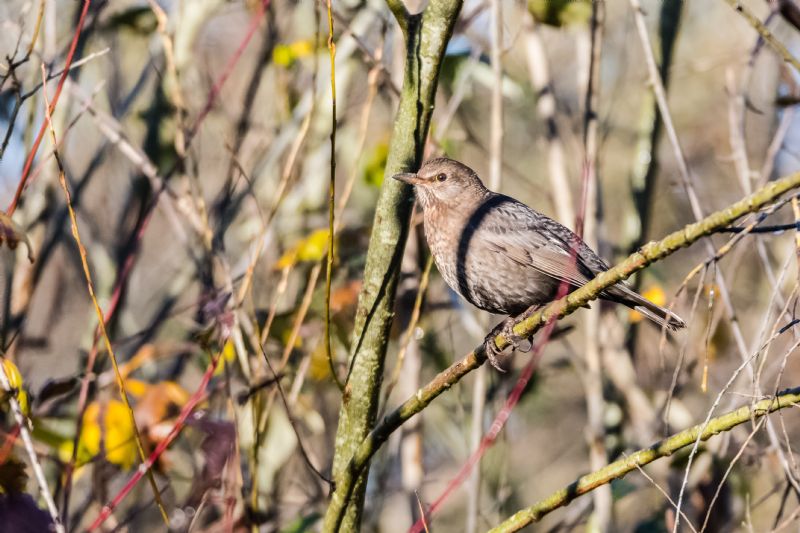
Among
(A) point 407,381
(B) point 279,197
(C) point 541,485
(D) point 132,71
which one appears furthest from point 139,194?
(C) point 541,485

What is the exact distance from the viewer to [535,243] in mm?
4480

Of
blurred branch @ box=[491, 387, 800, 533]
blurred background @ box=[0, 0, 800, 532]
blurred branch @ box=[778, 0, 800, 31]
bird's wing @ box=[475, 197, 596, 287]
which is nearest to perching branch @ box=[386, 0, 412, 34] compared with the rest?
blurred background @ box=[0, 0, 800, 532]

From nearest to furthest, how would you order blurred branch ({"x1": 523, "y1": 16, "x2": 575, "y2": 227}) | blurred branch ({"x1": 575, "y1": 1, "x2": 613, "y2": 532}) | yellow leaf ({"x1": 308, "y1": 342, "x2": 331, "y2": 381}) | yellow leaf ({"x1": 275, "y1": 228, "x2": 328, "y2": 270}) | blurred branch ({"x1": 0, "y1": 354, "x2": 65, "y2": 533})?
blurred branch ({"x1": 0, "y1": 354, "x2": 65, "y2": 533}), blurred branch ({"x1": 575, "y1": 1, "x2": 613, "y2": 532}), yellow leaf ({"x1": 275, "y1": 228, "x2": 328, "y2": 270}), blurred branch ({"x1": 523, "y1": 16, "x2": 575, "y2": 227}), yellow leaf ({"x1": 308, "y1": 342, "x2": 331, "y2": 381})

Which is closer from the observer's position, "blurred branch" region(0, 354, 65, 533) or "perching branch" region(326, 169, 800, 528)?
"perching branch" region(326, 169, 800, 528)

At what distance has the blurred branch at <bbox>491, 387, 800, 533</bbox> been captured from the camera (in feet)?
7.96

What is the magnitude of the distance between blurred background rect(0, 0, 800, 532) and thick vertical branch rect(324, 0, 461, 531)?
496mm

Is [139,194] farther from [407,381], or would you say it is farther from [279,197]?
[279,197]

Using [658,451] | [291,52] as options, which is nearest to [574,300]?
[658,451]

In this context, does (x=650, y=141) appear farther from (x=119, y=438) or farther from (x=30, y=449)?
(x=30, y=449)

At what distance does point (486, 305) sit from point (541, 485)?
17.6 feet

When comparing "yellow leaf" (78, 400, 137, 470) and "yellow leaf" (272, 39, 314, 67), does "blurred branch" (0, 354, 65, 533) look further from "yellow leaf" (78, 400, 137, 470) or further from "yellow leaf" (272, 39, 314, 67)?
"yellow leaf" (272, 39, 314, 67)

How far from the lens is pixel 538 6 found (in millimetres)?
5094

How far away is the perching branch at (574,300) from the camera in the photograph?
82.7 inches

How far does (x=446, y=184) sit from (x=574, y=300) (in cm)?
221
